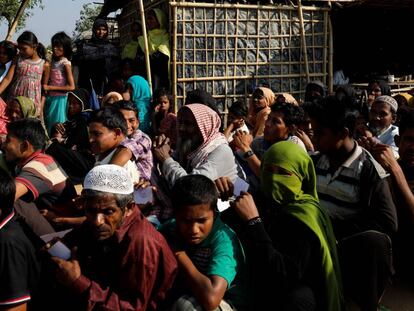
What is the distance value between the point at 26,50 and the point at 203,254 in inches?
198

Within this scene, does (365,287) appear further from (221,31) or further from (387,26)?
(387,26)

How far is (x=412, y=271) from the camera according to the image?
10.8 feet

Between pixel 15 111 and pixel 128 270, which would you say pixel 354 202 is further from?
pixel 15 111

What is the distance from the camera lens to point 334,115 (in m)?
3.14

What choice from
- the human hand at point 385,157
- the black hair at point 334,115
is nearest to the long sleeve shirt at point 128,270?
the black hair at point 334,115

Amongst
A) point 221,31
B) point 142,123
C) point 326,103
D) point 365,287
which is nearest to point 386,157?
point 326,103

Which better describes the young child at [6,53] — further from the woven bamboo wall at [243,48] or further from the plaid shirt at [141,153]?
→ the plaid shirt at [141,153]

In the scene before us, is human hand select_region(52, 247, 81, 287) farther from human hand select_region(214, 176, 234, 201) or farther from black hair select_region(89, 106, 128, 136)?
black hair select_region(89, 106, 128, 136)

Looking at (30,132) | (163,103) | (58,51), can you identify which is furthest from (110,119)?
(58,51)

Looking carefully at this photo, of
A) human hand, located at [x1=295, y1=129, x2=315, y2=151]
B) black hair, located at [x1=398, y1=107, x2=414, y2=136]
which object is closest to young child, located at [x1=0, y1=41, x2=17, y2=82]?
human hand, located at [x1=295, y1=129, x2=315, y2=151]

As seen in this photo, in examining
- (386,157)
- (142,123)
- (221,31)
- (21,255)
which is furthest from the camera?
(221,31)

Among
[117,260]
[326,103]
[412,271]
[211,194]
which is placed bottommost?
[412,271]

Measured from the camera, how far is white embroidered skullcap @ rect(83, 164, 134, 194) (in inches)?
93.6

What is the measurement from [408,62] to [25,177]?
37.5 ft
